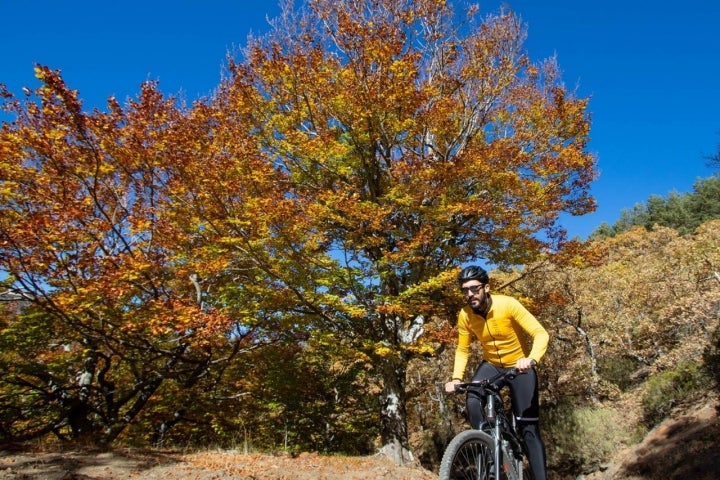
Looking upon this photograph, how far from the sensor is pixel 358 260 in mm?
11227

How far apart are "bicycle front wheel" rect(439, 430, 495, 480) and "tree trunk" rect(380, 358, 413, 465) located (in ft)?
24.2

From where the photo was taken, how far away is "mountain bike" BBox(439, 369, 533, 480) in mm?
3268

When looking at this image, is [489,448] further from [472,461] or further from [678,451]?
[678,451]

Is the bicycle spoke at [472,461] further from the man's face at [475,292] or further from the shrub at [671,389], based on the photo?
the shrub at [671,389]

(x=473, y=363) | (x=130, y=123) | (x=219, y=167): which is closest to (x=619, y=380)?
(x=473, y=363)

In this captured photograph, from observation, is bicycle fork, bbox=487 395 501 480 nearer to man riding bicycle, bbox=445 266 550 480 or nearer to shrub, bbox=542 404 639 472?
man riding bicycle, bbox=445 266 550 480

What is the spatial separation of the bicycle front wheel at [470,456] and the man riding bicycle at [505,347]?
0.79ft

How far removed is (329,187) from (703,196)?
75210 millimetres

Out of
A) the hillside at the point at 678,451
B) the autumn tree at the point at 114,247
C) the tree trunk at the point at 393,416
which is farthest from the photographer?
the hillside at the point at 678,451

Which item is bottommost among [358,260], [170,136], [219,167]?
[358,260]

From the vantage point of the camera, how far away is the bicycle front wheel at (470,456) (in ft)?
10.6

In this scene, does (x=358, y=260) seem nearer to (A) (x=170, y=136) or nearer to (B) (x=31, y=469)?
(A) (x=170, y=136)

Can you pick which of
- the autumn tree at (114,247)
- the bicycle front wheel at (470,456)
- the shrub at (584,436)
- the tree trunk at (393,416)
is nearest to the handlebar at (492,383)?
the bicycle front wheel at (470,456)

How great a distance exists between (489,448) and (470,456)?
17 cm
